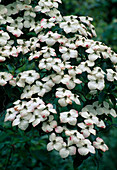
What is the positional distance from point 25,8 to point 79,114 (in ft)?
2.28

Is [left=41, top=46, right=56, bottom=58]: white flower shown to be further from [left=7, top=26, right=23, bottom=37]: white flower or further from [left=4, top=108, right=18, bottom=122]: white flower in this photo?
[left=4, top=108, right=18, bottom=122]: white flower

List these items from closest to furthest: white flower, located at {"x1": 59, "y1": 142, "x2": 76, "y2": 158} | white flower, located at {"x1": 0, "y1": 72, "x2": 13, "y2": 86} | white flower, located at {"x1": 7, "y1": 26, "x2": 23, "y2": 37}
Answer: white flower, located at {"x1": 59, "y1": 142, "x2": 76, "y2": 158} → white flower, located at {"x1": 0, "y1": 72, "x2": 13, "y2": 86} → white flower, located at {"x1": 7, "y1": 26, "x2": 23, "y2": 37}

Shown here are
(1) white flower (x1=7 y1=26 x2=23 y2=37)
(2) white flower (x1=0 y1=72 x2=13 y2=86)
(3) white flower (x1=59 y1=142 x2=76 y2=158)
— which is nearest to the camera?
(3) white flower (x1=59 y1=142 x2=76 y2=158)

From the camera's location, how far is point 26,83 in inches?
48.1

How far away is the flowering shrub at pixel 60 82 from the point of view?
1.10 meters

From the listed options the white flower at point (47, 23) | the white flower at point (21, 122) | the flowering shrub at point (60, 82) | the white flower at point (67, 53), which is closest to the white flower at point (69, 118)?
the flowering shrub at point (60, 82)

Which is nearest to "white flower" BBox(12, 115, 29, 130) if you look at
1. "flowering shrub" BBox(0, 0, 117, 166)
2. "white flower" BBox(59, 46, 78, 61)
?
"flowering shrub" BBox(0, 0, 117, 166)

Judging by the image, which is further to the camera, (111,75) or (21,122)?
(111,75)

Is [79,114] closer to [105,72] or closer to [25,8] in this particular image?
[105,72]

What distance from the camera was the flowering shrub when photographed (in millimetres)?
1102

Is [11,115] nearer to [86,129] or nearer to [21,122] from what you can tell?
[21,122]

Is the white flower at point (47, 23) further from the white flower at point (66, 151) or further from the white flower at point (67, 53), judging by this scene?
the white flower at point (66, 151)

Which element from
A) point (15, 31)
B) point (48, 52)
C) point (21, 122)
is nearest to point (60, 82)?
point (48, 52)

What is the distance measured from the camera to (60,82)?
1208mm
